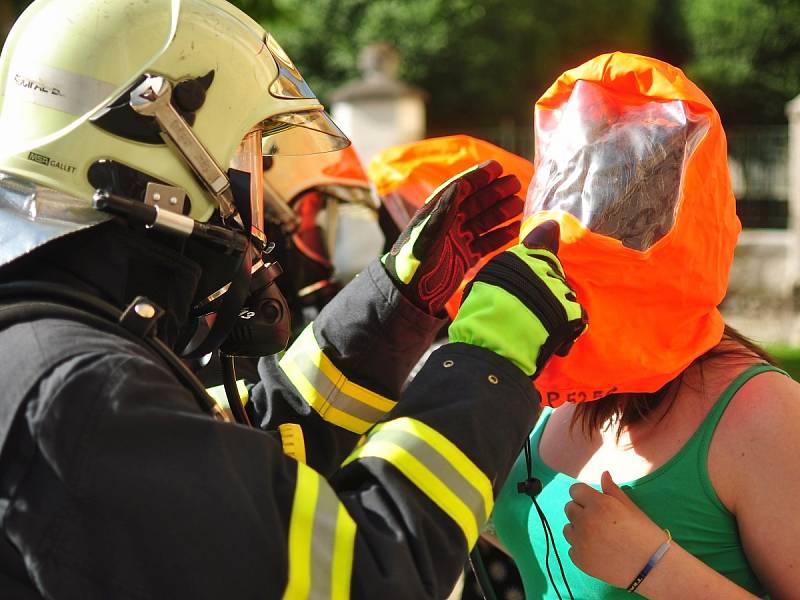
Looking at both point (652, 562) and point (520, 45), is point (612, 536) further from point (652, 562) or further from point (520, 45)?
point (520, 45)

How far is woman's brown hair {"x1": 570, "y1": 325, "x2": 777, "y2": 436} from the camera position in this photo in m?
1.91

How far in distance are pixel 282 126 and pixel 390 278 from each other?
38 cm

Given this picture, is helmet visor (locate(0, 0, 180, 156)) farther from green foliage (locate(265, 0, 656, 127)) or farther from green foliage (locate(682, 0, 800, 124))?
green foliage (locate(682, 0, 800, 124))

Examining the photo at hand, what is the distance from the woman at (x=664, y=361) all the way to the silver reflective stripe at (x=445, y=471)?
0.44m

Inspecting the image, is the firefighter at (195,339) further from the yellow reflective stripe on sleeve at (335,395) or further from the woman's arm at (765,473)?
the woman's arm at (765,473)

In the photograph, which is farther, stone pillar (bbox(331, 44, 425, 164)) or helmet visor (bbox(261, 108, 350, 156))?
stone pillar (bbox(331, 44, 425, 164))

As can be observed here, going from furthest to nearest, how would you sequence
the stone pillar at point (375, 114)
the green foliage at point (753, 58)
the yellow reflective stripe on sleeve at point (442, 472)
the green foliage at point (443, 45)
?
the green foliage at point (753, 58), the green foliage at point (443, 45), the stone pillar at point (375, 114), the yellow reflective stripe on sleeve at point (442, 472)

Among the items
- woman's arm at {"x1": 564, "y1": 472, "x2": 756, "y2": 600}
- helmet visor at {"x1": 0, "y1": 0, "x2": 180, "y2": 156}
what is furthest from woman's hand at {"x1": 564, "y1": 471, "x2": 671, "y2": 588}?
helmet visor at {"x1": 0, "y1": 0, "x2": 180, "y2": 156}

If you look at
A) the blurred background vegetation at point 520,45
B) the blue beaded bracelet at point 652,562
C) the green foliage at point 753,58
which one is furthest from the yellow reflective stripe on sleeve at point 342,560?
the green foliage at point 753,58

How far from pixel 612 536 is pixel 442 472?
1.68 feet

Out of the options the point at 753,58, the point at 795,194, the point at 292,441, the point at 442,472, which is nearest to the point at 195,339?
the point at 292,441

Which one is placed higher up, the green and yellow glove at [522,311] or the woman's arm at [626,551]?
the green and yellow glove at [522,311]

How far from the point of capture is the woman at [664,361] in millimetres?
1730

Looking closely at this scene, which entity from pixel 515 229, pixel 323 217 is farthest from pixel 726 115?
pixel 515 229
